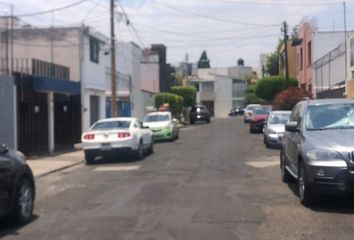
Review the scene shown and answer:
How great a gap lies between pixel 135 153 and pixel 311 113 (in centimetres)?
1106

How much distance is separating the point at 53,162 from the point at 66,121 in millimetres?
8274

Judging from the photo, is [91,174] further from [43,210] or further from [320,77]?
[320,77]

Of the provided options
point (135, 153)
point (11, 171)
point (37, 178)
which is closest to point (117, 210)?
point (11, 171)

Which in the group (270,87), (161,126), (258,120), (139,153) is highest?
(270,87)

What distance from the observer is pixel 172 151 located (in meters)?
27.2

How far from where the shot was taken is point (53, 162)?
75.9 ft

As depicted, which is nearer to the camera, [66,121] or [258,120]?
[66,121]

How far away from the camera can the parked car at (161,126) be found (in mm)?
34781

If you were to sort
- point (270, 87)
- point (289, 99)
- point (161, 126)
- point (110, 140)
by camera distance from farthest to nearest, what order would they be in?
point (270, 87) → point (289, 99) → point (161, 126) → point (110, 140)

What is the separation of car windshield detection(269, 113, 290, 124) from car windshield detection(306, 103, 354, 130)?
15.5 m

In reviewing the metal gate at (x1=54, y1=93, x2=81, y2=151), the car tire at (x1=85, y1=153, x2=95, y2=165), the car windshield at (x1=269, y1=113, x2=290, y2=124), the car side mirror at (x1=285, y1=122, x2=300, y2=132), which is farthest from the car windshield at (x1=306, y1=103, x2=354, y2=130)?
the metal gate at (x1=54, y1=93, x2=81, y2=151)

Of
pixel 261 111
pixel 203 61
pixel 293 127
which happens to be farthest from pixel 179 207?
pixel 203 61

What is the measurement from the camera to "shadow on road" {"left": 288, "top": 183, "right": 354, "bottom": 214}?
11.3m

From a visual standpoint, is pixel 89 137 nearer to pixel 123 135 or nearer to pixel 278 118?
pixel 123 135
